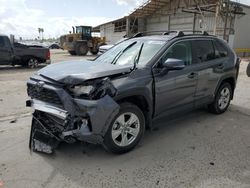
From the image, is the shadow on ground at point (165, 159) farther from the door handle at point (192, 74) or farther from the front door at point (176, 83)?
the door handle at point (192, 74)

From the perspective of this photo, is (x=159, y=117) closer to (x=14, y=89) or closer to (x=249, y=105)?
(x=249, y=105)

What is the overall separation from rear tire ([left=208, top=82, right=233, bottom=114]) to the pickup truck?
11353mm

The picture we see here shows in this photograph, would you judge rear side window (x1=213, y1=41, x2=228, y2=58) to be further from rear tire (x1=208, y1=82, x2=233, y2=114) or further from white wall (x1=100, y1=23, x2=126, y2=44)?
white wall (x1=100, y1=23, x2=126, y2=44)

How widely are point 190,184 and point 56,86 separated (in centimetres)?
211

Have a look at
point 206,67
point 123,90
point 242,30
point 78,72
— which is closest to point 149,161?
point 123,90

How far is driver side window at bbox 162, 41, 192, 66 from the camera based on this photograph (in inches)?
162

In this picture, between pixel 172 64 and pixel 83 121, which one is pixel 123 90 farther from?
pixel 172 64

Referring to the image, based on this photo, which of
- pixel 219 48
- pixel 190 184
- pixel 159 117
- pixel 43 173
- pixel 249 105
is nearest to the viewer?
pixel 190 184

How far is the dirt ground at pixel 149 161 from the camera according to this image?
3.01 meters

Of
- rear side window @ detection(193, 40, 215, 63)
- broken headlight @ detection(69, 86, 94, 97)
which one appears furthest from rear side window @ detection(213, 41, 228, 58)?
broken headlight @ detection(69, 86, 94, 97)

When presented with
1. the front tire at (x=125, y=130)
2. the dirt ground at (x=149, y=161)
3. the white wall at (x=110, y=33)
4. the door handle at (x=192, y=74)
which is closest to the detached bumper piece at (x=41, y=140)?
the dirt ground at (x=149, y=161)

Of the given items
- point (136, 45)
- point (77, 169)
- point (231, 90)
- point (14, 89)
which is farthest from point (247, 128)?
point (14, 89)

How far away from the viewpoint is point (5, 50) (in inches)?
509

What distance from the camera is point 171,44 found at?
164 inches
